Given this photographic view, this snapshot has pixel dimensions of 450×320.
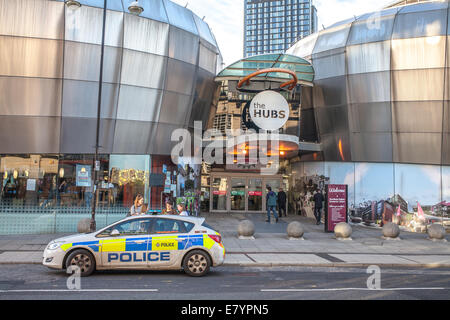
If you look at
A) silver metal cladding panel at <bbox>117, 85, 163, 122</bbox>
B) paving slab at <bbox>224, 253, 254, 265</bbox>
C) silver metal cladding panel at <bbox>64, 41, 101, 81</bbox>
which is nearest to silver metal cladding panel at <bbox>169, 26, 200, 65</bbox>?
silver metal cladding panel at <bbox>117, 85, 163, 122</bbox>

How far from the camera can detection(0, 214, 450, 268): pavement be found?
10.9 meters

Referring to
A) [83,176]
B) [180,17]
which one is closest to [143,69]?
[180,17]

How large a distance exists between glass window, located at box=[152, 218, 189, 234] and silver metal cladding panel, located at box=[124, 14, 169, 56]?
11235 millimetres

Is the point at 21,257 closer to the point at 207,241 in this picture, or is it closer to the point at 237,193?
the point at 207,241

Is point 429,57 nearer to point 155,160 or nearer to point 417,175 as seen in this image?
point 417,175

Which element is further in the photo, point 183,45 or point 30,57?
point 183,45

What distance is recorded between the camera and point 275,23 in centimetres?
15262

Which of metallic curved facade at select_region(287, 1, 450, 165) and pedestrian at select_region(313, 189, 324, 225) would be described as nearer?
metallic curved facade at select_region(287, 1, 450, 165)

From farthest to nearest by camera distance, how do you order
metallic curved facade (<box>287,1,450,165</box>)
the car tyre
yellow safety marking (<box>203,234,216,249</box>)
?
metallic curved facade (<box>287,1,450,165</box>)
yellow safety marking (<box>203,234,216,249</box>)
the car tyre

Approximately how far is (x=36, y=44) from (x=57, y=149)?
4594 millimetres

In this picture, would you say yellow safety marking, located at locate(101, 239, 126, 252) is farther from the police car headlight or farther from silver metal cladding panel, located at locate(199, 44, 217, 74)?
silver metal cladding panel, located at locate(199, 44, 217, 74)

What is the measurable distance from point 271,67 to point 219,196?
9676 millimetres

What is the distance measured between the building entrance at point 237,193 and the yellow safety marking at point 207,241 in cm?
1668
